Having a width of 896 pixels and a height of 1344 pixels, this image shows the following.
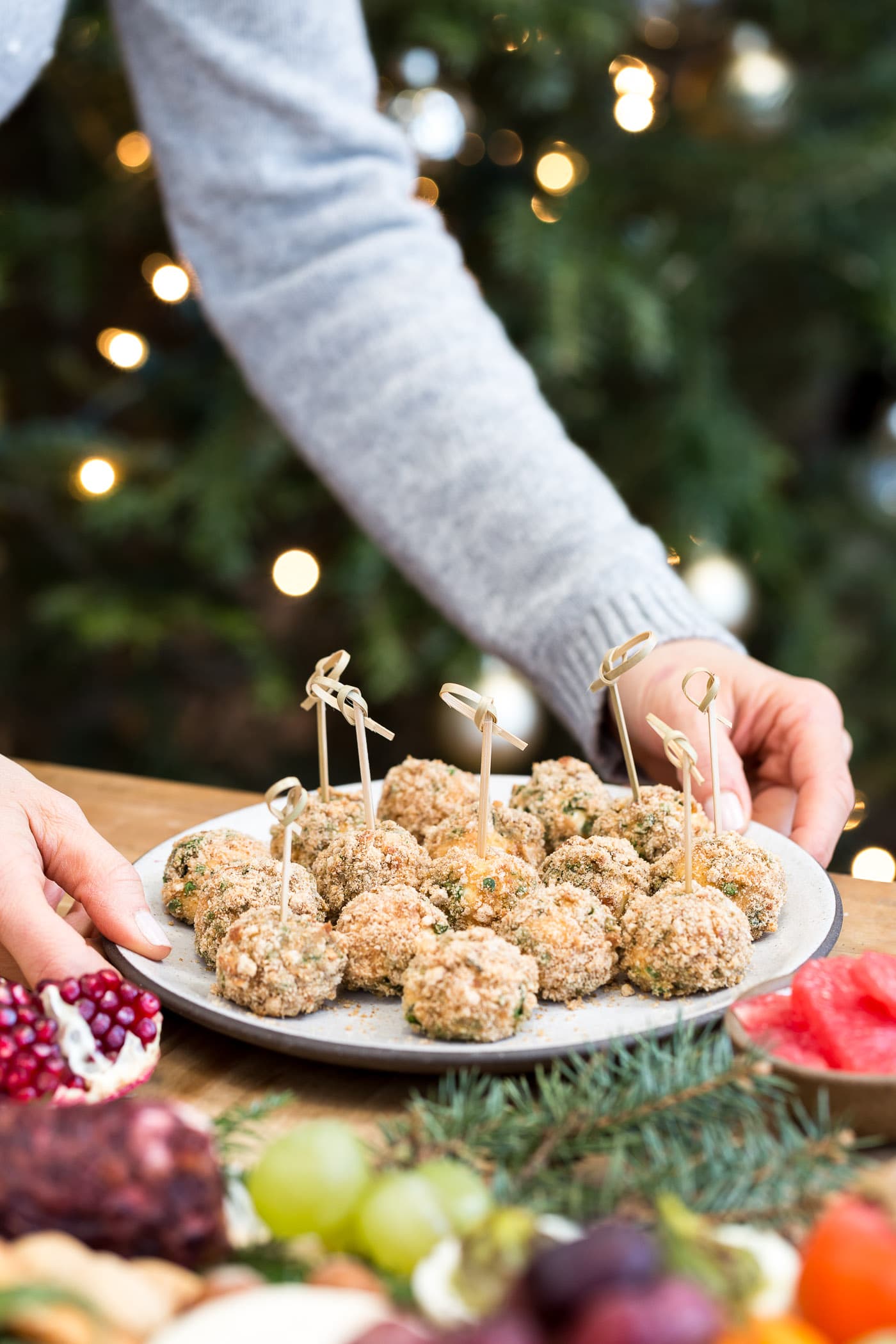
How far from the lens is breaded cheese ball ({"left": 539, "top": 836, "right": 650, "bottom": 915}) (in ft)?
3.41

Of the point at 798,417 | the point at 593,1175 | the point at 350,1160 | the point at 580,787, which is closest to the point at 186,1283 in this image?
the point at 350,1160

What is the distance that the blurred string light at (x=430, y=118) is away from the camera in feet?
6.56

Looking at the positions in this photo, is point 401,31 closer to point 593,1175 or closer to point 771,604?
point 771,604

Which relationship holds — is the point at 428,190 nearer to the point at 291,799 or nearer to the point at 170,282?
the point at 170,282

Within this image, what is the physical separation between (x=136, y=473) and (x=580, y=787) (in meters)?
1.17

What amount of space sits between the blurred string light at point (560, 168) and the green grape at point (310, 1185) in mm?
1717

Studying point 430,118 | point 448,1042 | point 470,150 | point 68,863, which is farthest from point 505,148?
point 448,1042

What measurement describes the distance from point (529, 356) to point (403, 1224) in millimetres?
1679

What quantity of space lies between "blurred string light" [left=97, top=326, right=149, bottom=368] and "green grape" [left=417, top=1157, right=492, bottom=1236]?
1.83 m

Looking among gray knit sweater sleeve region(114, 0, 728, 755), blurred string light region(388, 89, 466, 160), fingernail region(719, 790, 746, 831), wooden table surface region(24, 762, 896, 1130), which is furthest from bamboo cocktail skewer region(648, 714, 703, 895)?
blurred string light region(388, 89, 466, 160)

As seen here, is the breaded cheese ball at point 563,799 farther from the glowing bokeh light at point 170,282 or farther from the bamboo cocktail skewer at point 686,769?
the glowing bokeh light at point 170,282

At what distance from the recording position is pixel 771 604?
2.25 metres

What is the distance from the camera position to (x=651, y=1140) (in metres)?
0.64

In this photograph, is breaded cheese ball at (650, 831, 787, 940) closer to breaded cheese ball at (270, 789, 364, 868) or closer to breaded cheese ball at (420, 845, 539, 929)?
breaded cheese ball at (420, 845, 539, 929)
